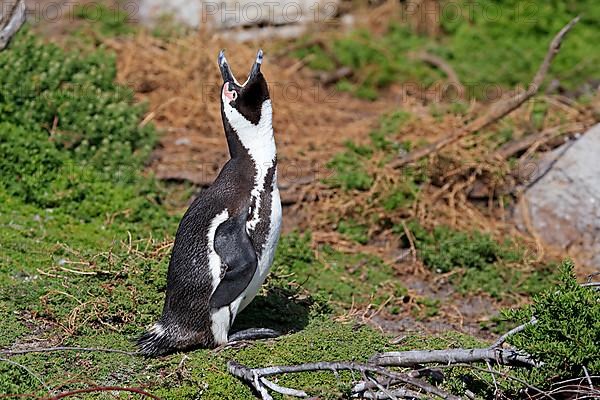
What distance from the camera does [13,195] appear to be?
22.3ft

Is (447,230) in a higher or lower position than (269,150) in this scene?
lower

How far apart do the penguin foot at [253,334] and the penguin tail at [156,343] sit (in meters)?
0.33

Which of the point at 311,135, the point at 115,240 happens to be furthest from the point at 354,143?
the point at 115,240

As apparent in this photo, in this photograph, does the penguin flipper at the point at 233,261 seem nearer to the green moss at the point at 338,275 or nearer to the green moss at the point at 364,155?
the green moss at the point at 338,275

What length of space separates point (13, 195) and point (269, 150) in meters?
2.75

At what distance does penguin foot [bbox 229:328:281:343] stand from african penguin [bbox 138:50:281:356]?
0.06m

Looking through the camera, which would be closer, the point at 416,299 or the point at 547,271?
the point at 416,299

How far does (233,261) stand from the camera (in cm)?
458

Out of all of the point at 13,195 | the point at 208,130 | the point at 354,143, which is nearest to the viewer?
the point at 13,195

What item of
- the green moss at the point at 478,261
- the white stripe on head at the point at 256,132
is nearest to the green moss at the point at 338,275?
the green moss at the point at 478,261

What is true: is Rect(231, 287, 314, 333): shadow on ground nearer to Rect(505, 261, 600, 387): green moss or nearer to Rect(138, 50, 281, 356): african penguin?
Rect(138, 50, 281, 356): african penguin

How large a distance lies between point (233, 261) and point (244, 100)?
2.66ft

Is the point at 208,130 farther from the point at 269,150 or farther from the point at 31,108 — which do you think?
the point at 269,150

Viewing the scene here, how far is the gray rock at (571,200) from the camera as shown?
24.0 ft
